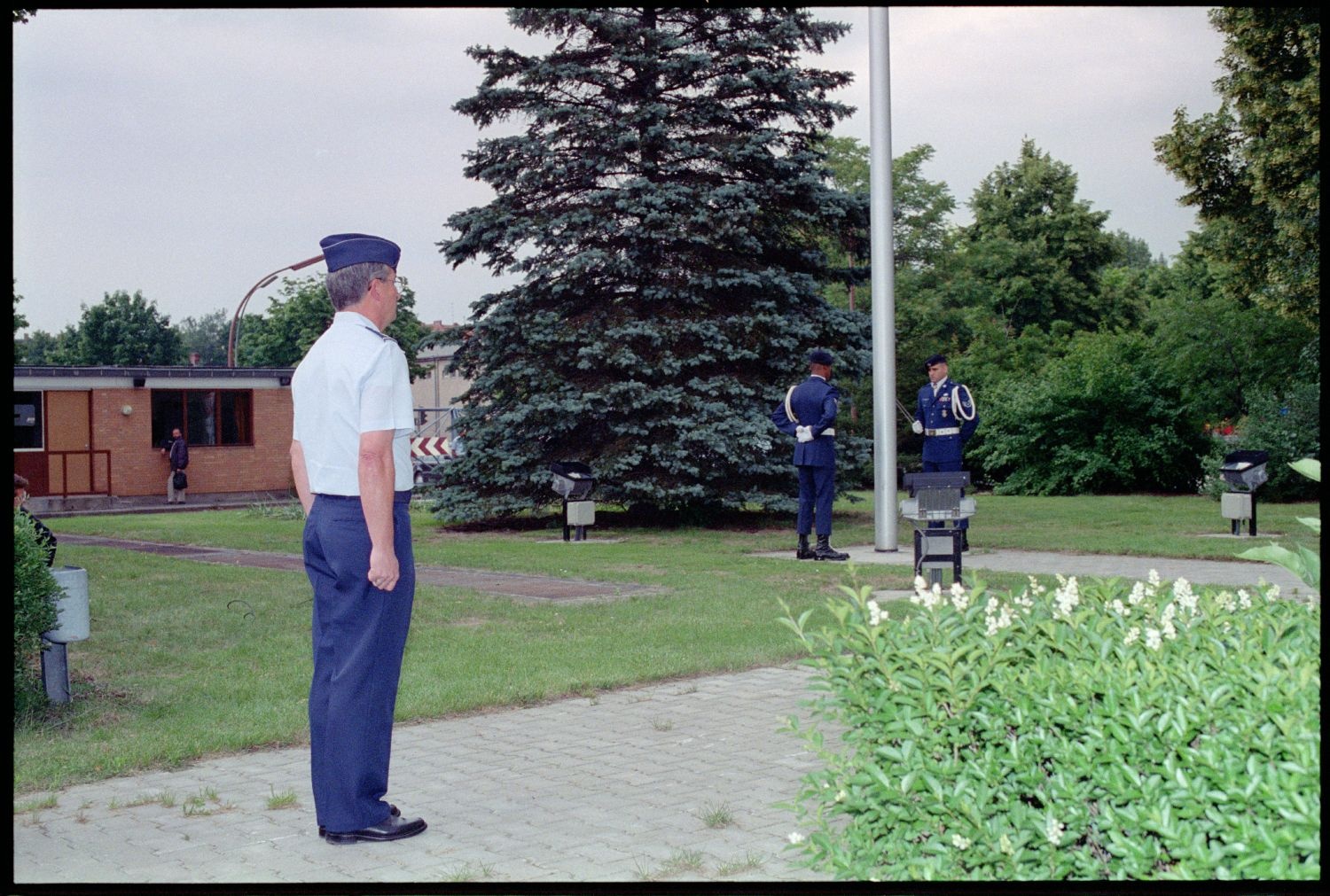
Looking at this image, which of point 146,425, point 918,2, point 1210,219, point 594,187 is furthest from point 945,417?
point 146,425

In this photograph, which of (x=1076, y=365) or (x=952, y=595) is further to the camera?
(x=1076, y=365)

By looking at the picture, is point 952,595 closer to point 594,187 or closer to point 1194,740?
point 1194,740

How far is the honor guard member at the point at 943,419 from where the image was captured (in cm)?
1414

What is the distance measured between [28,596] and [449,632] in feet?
11.1

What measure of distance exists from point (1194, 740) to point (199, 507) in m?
30.7

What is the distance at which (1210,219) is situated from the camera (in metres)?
26.2

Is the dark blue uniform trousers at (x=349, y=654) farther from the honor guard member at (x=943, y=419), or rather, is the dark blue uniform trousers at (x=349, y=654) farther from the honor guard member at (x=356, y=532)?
the honor guard member at (x=943, y=419)

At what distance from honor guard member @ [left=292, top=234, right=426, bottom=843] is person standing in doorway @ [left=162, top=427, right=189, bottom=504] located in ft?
98.9

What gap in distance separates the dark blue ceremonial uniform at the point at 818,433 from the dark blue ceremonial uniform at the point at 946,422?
3.17ft

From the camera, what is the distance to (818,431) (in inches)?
544

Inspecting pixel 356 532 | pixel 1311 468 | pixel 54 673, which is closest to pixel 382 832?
pixel 356 532

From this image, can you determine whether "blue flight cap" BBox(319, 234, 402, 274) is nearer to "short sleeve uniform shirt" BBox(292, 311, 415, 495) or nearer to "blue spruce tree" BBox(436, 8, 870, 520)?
"short sleeve uniform shirt" BBox(292, 311, 415, 495)

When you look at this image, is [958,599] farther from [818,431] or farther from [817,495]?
[817,495]

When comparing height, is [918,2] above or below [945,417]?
above
